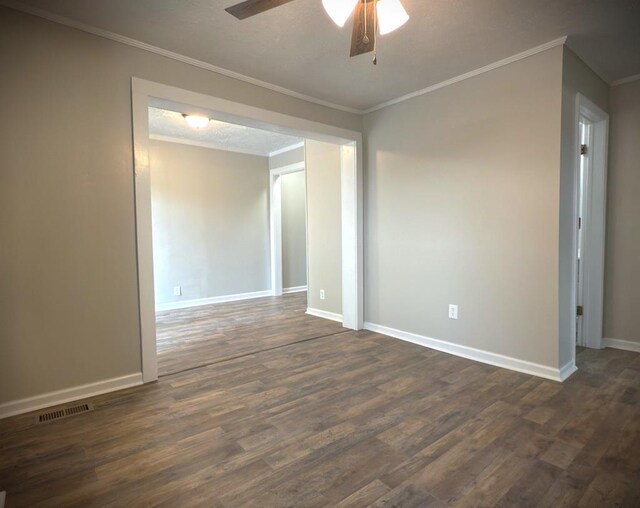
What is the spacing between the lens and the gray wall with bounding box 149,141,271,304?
5414 millimetres

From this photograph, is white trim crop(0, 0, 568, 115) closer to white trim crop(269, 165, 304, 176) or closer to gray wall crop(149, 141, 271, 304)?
white trim crop(269, 165, 304, 176)

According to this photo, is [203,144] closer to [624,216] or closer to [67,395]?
[67,395]

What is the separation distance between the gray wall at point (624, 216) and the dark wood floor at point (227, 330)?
281 centimetres

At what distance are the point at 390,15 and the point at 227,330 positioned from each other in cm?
353

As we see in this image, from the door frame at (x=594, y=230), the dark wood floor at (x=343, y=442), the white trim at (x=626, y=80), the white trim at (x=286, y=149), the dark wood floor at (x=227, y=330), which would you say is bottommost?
the dark wood floor at (x=343, y=442)

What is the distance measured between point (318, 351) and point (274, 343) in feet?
1.77

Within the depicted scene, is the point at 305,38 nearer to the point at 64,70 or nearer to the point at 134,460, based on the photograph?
the point at 64,70

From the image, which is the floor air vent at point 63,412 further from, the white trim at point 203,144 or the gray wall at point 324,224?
the white trim at point 203,144

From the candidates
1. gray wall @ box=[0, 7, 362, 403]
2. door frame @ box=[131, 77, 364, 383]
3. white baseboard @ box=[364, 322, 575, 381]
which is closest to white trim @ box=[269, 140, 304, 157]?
door frame @ box=[131, 77, 364, 383]

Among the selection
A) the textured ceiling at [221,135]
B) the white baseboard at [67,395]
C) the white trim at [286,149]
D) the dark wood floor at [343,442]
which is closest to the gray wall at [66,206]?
the white baseboard at [67,395]

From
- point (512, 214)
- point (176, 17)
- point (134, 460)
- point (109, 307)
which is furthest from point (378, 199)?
point (134, 460)

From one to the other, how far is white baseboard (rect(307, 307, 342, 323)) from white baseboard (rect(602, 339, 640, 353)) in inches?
110

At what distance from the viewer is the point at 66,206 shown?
2.35 m

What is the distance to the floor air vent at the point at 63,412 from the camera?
2160 mm
